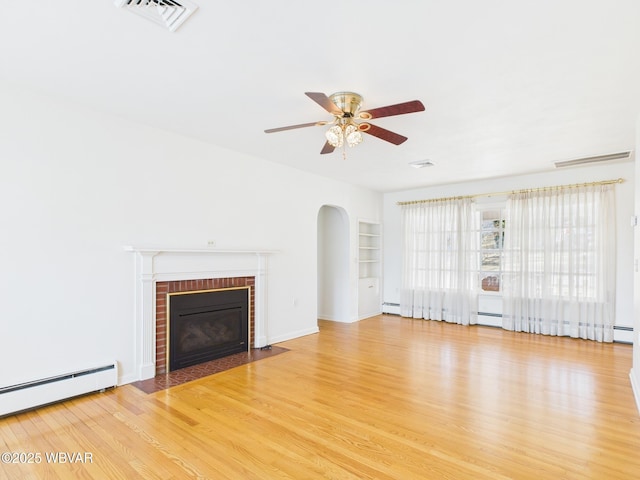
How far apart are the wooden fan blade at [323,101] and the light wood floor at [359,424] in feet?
8.07

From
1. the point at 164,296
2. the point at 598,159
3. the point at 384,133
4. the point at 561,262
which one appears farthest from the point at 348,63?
the point at 561,262

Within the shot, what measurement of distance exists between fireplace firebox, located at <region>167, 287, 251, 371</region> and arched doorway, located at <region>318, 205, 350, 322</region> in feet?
8.19

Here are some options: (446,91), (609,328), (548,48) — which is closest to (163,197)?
(446,91)

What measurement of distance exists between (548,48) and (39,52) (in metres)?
3.48

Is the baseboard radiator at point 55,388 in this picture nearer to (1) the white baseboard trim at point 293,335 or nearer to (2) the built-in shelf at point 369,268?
(1) the white baseboard trim at point 293,335

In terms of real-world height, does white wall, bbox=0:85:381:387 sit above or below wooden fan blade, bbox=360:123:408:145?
below

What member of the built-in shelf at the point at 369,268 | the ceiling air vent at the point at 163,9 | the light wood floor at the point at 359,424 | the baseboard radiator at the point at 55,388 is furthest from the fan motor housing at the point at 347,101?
the built-in shelf at the point at 369,268

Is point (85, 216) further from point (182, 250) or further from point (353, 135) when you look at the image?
point (353, 135)

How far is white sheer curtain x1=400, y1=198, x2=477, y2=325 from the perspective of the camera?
6652mm

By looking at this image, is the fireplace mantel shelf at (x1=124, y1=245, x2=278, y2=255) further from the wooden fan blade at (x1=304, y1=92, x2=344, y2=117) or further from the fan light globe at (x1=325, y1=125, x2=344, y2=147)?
the wooden fan blade at (x1=304, y1=92, x2=344, y2=117)

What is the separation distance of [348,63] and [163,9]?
1219 millimetres

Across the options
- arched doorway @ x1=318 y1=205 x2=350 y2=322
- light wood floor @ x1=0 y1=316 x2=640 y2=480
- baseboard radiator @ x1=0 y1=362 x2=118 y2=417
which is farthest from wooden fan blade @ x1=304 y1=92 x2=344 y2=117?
arched doorway @ x1=318 y1=205 x2=350 y2=322

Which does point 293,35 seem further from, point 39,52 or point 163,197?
point 163,197

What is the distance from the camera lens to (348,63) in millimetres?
2514
